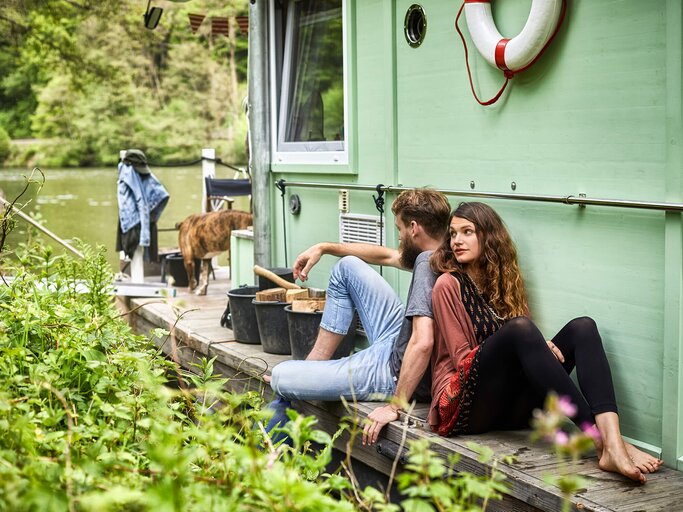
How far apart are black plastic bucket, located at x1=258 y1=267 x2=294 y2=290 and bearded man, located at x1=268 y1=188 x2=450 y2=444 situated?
98cm

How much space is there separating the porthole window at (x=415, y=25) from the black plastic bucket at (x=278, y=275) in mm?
1691

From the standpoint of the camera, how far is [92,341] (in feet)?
9.77

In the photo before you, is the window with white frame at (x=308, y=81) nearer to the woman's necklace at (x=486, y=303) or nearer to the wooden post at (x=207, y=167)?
the woman's necklace at (x=486, y=303)

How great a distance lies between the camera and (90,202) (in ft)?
87.1

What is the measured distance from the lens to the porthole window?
4.79 meters

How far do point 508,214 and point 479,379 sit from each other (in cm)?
93

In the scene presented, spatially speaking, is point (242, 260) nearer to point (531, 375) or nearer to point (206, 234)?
point (206, 234)

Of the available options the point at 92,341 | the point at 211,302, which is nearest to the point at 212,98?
the point at 211,302

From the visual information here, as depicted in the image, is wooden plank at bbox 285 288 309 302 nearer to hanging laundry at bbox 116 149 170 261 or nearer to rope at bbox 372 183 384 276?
rope at bbox 372 183 384 276

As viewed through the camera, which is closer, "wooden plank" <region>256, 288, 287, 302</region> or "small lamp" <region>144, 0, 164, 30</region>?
"wooden plank" <region>256, 288, 287, 302</region>

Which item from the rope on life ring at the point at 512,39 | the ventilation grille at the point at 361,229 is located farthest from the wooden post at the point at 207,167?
the rope on life ring at the point at 512,39

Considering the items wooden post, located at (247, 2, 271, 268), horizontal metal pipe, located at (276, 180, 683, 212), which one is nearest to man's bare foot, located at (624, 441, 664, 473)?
horizontal metal pipe, located at (276, 180, 683, 212)

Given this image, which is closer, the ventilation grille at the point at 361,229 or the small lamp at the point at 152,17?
the ventilation grille at the point at 361,229

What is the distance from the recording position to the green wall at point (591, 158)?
133 inches
